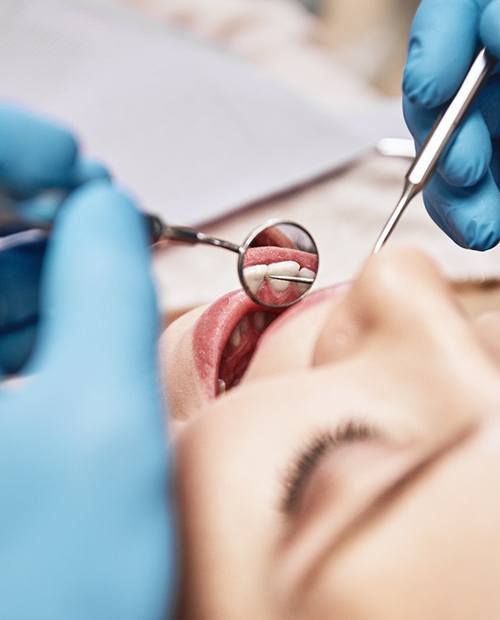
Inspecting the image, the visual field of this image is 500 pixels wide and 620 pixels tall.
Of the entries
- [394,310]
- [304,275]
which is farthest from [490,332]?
[304,275]

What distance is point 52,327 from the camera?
1.83 ft

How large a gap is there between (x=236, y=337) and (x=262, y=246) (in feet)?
0.35

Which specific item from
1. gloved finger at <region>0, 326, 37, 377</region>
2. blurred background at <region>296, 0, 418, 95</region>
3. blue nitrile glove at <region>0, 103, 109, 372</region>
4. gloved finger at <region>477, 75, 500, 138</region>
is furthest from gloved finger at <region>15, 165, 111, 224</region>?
blurred background at <region>296, 0, 418, 95</region>

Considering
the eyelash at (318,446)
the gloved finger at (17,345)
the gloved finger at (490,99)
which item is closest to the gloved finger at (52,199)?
the gloved finger at (17,345)

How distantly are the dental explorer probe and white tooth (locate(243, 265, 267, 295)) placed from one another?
0.46ft

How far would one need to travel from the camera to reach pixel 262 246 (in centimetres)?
90

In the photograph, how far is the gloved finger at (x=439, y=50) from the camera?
3.13ft

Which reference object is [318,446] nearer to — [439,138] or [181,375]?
Answer: [181,375]

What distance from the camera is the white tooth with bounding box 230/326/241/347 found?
34.9 inches

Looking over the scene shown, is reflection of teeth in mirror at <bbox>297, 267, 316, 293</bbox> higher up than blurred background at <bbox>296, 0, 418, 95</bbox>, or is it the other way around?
reflection of teeth in mirror at <bbox>297, 267, 316, 293</bbox>

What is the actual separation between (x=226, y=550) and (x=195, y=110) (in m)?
1.34

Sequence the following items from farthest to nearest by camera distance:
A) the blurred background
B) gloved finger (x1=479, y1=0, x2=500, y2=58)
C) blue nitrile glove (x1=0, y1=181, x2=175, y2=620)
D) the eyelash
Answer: the blurred background
gloved finger (x1=479, y1=0, x2=500, y2=58)
the eyelash
blue nitrile glove (x1=0, y1=181, x2=175, y2=620)

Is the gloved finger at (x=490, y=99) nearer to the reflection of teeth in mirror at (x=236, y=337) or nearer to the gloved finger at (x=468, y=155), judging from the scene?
the gloved finger at (x=468, y=155)

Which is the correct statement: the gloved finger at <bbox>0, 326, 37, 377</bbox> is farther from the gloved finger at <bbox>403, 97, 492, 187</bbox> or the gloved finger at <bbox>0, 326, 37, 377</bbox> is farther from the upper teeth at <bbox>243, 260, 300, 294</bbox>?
the gloved finger at <bbox>403, 97, 492, 187</bbox>
